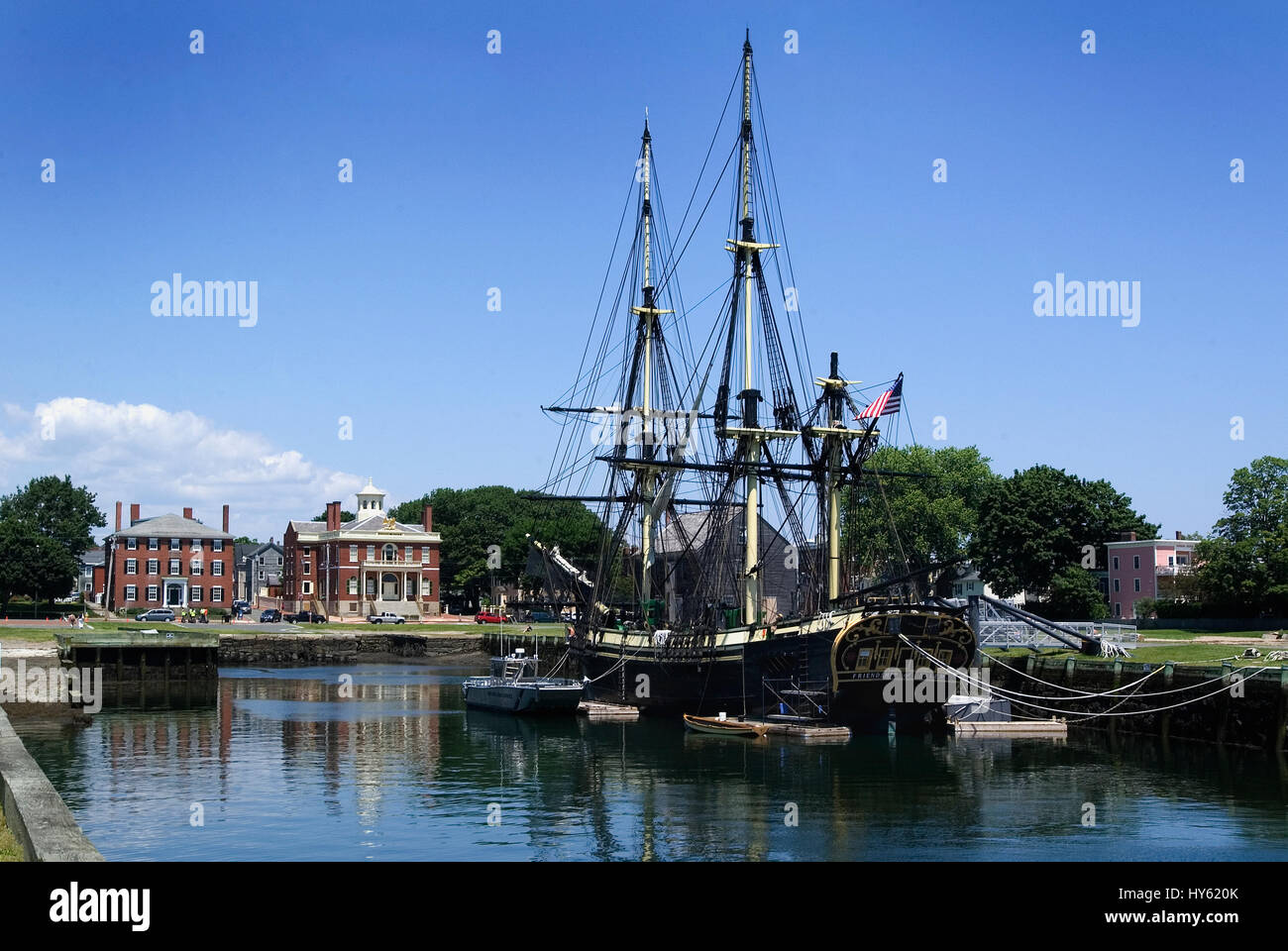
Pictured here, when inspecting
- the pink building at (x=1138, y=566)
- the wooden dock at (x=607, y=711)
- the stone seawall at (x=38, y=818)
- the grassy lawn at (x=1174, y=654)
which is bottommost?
the wooden dock at (x=607, y=711)

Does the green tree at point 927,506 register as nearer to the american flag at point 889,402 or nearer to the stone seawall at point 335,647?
the stone seawall at point 335,647

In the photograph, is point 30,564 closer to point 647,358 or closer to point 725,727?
point 647,358

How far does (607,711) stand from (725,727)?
1249cm

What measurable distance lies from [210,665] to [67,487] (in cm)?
9560

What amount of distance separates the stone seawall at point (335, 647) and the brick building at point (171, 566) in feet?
102

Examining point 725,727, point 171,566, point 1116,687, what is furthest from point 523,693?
point 171,566

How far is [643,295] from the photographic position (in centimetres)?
8162

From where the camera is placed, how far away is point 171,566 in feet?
462

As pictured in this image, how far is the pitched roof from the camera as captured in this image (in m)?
140

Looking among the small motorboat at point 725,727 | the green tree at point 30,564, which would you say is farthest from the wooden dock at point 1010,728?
the green tree at point 30,564

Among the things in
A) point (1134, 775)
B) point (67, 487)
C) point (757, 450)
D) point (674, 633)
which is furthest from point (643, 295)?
point (67, 487)

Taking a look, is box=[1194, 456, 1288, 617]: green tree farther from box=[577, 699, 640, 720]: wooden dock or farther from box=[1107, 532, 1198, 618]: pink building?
box=[577, 699, 640, 720]: wooden dock

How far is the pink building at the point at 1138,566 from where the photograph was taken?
10381cm
